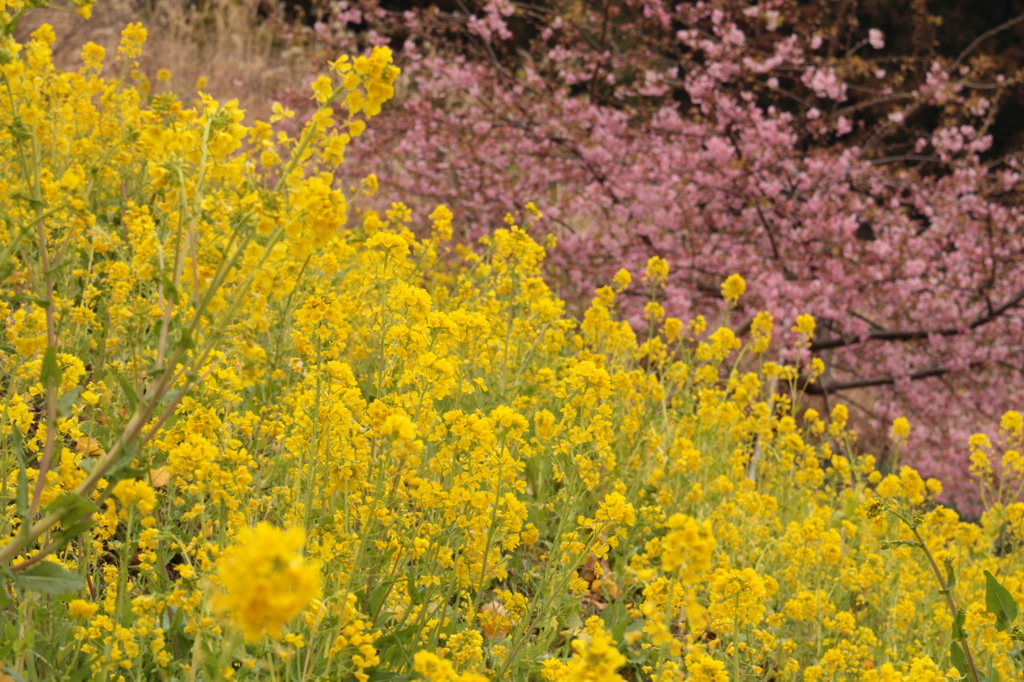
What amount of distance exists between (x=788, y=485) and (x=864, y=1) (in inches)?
437

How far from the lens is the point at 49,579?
139 cm

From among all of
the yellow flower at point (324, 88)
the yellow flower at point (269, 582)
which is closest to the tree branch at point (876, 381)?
the yellow flower at point (324, 88)

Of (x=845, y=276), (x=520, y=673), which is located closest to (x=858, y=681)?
(x=520, y=673)

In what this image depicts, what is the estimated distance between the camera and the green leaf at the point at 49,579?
1.36 metres

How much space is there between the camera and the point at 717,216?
7.32 meters

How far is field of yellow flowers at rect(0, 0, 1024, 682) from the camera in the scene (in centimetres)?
142

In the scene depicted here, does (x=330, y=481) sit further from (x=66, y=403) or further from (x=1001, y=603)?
(x=1001, y=603)

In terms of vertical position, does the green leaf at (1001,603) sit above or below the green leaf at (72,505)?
below

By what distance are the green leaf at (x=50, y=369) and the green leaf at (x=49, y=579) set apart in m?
0.28

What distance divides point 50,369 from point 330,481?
2.37ft

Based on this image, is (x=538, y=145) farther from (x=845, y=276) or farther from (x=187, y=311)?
(x=187, y=311)

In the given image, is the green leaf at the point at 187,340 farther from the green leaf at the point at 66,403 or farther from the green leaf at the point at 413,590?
the green leaf at the point at 413,590

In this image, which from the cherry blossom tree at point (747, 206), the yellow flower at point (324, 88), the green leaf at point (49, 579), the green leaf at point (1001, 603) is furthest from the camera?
the cherry blossom tree at point (747, 206)

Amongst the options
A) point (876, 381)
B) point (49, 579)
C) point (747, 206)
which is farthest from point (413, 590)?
point (876, 381)
